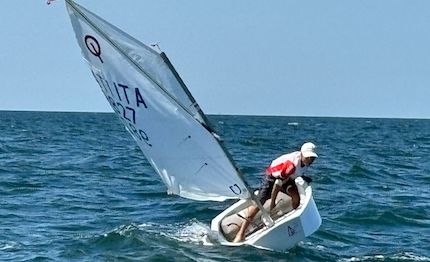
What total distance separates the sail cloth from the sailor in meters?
0.62

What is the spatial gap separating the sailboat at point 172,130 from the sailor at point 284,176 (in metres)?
0.16

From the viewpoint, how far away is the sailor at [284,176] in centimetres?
1533

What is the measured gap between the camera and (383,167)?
36.2 m

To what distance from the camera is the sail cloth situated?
13.6 metres

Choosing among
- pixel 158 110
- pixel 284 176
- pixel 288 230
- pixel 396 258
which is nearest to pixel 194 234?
pixel 288 230

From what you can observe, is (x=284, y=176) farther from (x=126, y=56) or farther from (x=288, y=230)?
(x=126, y=56)

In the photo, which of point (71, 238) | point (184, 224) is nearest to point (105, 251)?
point (71, 238)

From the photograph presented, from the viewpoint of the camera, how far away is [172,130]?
47.3ft

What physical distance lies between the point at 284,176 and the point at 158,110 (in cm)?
268

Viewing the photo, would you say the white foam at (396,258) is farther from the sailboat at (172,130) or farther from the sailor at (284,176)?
the sailor at (284,176)

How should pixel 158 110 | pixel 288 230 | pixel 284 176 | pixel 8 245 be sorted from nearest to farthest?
1. pixel 158 110
2. pixel 288 230
3. pixel 284 176
4. pixel 8 245

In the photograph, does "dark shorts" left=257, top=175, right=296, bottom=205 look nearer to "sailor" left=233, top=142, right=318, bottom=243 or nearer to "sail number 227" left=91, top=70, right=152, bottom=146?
"sailor" left=233, top=142, right=318, bottom=243

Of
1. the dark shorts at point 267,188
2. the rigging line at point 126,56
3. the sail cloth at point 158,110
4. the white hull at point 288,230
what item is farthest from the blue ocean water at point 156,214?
the rigging line at point 126,56

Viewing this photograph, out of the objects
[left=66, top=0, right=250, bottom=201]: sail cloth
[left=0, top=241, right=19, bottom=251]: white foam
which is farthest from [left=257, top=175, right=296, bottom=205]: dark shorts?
[left=0, top=241, right=19, bottom=251]: white foam
